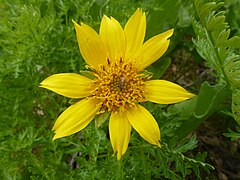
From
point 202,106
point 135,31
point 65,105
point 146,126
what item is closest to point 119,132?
point 146,126

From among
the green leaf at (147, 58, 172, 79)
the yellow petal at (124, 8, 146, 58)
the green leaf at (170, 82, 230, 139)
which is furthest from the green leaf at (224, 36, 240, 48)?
the green leaf at (147, 58, 172, 79)

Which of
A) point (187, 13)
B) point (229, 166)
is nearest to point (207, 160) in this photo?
point (229, 166)

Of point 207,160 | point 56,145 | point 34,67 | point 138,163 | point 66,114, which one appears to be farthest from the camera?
point 207,160

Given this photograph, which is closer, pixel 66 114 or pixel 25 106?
pixel 66 114

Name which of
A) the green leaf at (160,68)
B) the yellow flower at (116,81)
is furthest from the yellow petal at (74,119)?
the green leaf at (160,68)

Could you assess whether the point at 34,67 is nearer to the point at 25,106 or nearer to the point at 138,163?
the point at 25,106

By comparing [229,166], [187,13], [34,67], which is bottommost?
[229,166]

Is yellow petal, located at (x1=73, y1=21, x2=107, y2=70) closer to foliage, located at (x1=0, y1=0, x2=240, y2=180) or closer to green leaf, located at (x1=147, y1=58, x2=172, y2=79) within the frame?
foliage, located at (x1=0, y1=0, x2=240, y2=180)

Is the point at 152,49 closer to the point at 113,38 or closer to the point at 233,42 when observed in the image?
the point at 113,38

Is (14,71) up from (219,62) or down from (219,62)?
down
